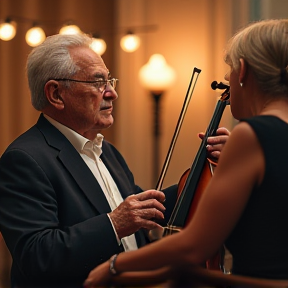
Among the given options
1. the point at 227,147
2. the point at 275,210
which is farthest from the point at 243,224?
the point at 227,147

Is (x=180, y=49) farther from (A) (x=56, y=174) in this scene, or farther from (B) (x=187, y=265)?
(B) (x=187, y=265)

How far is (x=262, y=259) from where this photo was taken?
1.69 meters

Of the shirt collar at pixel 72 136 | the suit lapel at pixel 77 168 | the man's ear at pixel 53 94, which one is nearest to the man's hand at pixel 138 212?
the suit lapel at pixel 77 168

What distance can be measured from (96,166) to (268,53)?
1.08 metres

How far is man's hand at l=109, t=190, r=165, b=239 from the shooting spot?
2.31 metres

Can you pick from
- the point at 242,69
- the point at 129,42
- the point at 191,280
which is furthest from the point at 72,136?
the point at 129,42

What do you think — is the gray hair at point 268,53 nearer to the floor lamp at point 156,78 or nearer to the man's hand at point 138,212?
the man's hand at point 138,212

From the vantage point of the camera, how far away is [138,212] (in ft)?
7.57

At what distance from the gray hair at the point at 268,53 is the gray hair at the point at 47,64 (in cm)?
102

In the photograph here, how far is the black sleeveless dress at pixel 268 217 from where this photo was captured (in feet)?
5.33

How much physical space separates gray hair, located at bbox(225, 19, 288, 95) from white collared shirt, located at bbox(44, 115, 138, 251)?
3.15ft

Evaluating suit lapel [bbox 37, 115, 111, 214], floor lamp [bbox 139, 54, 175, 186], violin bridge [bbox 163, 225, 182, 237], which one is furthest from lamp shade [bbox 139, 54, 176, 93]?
violin bridge [bbox 163, 225, 182, 237]

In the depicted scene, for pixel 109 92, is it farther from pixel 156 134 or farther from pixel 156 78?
pixel 156 134

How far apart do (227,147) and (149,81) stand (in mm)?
4974
